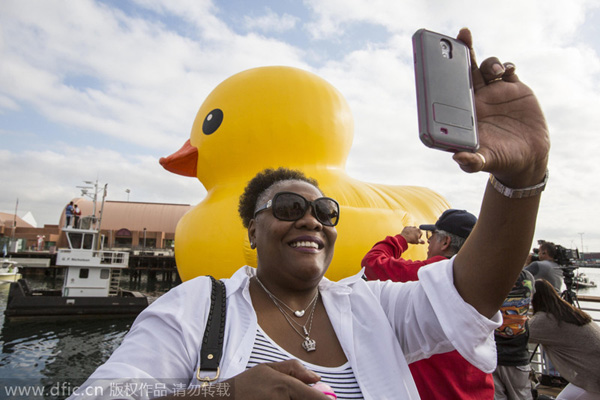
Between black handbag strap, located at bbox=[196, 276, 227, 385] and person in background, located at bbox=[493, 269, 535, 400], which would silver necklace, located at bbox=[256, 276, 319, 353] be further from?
person in background, located at bbox=[493, 269, 535, 400]

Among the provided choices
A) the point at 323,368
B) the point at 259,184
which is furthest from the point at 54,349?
the point at 323,368

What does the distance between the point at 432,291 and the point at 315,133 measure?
431 centimetres

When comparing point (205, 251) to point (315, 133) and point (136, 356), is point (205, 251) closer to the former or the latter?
point (315, 133)

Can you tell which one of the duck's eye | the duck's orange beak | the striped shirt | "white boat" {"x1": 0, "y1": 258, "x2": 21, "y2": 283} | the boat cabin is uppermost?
the duck's eye

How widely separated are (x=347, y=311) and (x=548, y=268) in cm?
400

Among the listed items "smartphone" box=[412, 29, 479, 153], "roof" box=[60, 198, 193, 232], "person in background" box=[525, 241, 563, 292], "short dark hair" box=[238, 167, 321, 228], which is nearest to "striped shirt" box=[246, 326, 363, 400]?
"smartphone" box=[412, 29, 479, 153]

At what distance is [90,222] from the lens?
14.8 metres

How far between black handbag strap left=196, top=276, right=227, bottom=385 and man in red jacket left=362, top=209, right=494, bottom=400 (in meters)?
1.04

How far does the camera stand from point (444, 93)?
1.02 meters

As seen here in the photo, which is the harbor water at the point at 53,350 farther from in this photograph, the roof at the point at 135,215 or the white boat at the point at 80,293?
the roof at the point at 135,215

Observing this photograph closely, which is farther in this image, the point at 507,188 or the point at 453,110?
the point at 507,188

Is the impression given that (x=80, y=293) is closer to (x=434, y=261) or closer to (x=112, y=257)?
(x=112, y=257)

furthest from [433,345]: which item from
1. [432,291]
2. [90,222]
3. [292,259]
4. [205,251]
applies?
[90,222]

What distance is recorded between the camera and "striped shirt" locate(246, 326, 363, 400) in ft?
3.92
